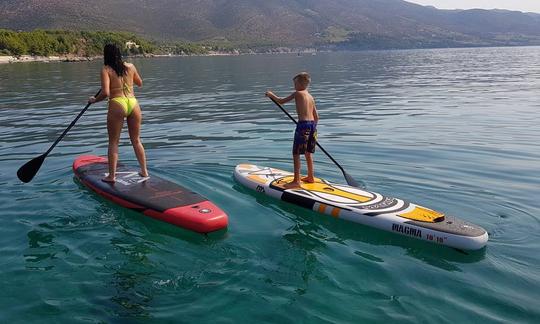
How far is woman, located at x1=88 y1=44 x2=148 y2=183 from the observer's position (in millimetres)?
7977

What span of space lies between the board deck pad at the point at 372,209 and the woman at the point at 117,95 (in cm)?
247

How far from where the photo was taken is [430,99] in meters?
24.9

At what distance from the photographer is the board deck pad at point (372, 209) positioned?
6.43m

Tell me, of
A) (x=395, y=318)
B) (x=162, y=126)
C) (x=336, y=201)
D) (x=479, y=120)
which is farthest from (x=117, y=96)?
(x=479, y=120)

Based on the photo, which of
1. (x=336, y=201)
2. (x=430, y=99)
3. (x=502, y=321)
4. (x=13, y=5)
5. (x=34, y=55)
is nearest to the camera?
(x=502, y=321)

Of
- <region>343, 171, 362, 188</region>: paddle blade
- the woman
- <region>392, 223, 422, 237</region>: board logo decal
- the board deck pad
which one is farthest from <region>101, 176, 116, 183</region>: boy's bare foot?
<region>392, 223, 422, 237</region>: board logo decal

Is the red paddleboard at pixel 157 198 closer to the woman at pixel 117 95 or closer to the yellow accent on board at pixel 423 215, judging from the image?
the woman at pixel 117 95

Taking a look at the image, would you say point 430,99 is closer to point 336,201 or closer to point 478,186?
point 478,186

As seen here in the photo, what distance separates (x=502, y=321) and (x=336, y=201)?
11.5ft

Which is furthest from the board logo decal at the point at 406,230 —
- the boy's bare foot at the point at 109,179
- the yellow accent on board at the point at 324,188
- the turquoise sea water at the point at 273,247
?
the boy's bare foot at the point at 109,179

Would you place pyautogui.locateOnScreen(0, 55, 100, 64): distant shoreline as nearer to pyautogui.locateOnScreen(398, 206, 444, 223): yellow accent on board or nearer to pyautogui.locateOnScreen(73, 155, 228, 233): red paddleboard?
pyautogui.locateOnScreen(73, 155, 228, 233): red paddleboard

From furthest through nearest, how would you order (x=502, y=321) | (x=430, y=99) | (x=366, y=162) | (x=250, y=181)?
(x=430, y=99), (x=366, y=162), (x=250, y=181), (x=502, y=321)

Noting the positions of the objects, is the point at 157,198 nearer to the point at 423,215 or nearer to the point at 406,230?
the point at 406,230

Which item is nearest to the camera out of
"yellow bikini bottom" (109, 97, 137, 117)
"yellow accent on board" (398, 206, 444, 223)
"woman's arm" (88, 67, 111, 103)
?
"yellow accent on board" (398, 206, 444, 223)
